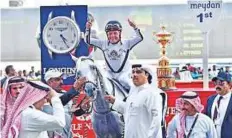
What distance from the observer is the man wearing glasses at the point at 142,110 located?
5953mm

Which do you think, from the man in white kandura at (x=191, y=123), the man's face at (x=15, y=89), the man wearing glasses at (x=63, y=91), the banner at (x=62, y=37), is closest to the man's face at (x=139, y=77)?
the man in white kandura at (x=191, y=123)

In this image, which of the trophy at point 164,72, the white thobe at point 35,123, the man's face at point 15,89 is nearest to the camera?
the white thobe at point 35,123

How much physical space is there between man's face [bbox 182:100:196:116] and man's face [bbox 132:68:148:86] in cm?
41

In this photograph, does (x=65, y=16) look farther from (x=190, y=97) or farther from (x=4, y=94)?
(x=4, y=94)

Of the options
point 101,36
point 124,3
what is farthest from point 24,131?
point 124,3

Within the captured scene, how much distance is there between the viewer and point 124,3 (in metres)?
12.8

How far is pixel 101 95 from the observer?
7.24 meters

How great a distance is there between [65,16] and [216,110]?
187cm

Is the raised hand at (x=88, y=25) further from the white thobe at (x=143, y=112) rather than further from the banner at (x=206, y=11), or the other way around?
the white thobe at (x=143, y=112)

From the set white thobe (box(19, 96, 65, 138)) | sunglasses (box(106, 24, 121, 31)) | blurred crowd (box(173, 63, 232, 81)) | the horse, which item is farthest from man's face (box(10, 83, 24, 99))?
blurred crowd (box(173, 63, 232, 81))

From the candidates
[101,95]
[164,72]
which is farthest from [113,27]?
[164,72]

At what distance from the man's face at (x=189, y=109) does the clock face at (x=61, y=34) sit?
5.45ft

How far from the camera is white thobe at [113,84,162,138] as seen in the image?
5.99m

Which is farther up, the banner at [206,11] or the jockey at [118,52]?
the banner at [206,11]
